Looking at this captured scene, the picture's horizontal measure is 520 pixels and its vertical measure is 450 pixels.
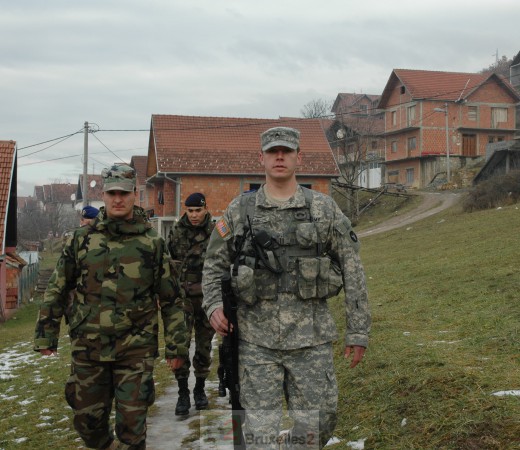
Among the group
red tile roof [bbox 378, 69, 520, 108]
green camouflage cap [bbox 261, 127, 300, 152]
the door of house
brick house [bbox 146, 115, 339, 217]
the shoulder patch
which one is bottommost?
the shoulder patch

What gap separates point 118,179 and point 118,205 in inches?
7.5

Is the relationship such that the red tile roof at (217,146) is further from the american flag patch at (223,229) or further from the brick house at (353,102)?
the brick house at (353,102)

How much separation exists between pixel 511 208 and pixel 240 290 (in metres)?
21.0

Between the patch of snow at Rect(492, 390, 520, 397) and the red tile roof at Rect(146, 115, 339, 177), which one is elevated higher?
the red tile roof at Rect(146, 115, 339, 177)

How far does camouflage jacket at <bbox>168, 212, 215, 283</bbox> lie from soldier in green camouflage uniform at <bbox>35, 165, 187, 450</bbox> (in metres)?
2.10

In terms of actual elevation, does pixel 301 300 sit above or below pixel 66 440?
above

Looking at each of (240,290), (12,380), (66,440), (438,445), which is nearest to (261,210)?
(240,290)

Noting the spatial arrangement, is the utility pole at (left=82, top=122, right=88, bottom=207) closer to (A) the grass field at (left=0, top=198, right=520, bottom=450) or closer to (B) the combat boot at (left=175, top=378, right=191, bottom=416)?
(A) the grass field at (left=0, top=198, right=520, bottom=450)

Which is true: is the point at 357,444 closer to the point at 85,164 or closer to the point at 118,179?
the point at 118,179

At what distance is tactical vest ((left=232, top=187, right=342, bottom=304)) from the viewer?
4148mm

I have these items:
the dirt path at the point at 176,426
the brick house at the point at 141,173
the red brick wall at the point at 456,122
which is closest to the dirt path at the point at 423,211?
the red brick wall at the point at 456,122

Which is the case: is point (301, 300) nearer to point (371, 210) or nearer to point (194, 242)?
point (194, 242)

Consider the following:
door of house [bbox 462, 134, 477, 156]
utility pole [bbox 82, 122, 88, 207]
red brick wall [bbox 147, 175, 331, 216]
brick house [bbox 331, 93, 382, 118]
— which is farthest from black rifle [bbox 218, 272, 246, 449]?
brick house [bbox 331, 93, 382, 118]

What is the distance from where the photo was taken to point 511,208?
913 inches
